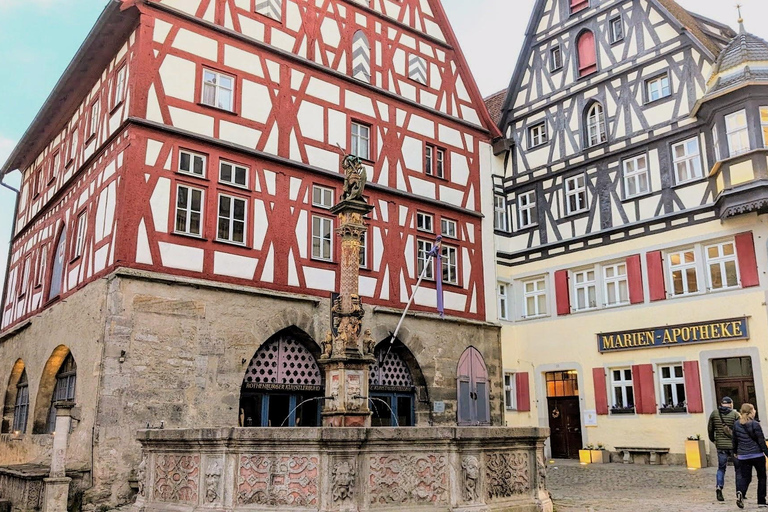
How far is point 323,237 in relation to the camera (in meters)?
16.9

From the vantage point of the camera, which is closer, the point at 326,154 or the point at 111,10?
the point at 111,10

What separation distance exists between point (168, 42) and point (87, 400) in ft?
24.7

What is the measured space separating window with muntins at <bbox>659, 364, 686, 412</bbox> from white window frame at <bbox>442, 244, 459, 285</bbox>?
5.98 m

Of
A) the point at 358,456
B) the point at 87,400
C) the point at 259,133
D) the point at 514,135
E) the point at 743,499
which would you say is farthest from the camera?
the point at 514,135

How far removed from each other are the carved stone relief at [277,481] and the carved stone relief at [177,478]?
29.3 inches

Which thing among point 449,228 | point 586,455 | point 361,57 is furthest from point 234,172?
point 586,455

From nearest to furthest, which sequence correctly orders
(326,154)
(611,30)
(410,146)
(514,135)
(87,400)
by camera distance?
(87,400) → (326,154) → (410,146) → (611,30) → (514,135)

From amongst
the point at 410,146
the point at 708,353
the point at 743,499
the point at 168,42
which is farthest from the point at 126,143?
the point at 708,353

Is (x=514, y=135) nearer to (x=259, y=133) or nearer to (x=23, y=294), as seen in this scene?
(x=259, y=133)

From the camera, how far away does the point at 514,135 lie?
24.0 meters

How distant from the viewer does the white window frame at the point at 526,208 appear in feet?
75.2

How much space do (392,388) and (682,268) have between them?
27.1ft

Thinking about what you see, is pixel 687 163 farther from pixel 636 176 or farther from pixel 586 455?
pixel 586 455

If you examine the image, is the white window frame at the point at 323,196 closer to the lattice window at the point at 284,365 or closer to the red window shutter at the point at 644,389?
the lattice window at the point at 284,365
